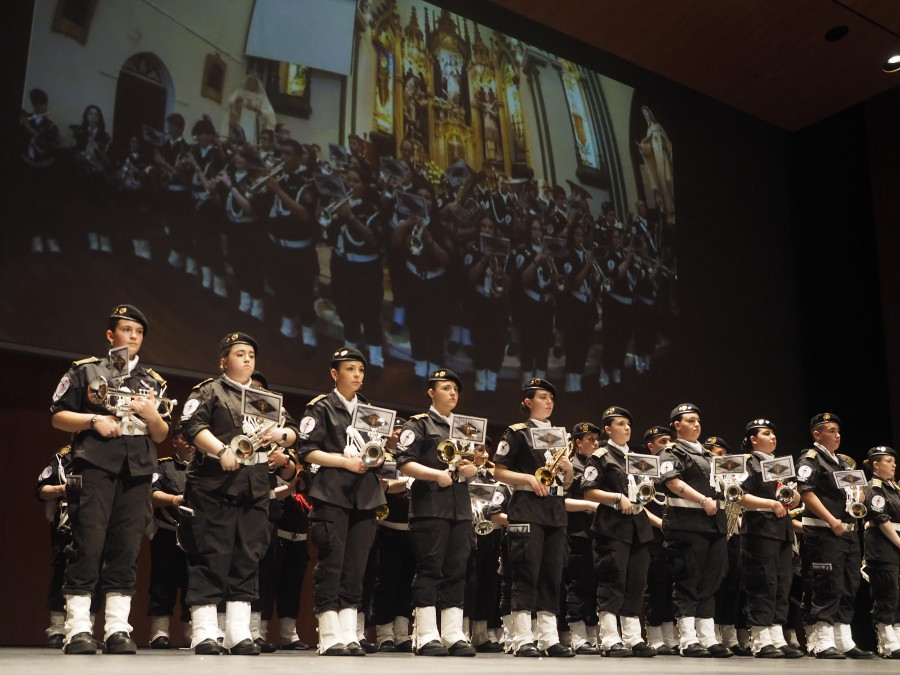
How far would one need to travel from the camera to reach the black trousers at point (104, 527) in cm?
526

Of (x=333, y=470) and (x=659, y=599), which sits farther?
(x=659, y=599)

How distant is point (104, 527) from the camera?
17.6ft

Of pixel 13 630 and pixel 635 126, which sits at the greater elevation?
pixel 635 126

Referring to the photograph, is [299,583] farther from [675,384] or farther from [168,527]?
[675,384]

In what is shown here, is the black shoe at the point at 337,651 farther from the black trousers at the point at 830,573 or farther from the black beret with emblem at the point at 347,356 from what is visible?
the black trousers at the point at 830,573

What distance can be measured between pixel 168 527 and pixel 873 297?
1128 centimetres

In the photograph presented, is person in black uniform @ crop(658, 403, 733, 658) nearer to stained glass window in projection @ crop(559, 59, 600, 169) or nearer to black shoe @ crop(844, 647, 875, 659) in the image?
black shoe @ crop(844, 647, 875, 659)

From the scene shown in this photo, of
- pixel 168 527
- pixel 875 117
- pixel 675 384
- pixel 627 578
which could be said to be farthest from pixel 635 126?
pixel 168 527

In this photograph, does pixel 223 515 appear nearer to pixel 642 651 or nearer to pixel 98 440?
pixel 98 440

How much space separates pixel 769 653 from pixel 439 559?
3.31 meters

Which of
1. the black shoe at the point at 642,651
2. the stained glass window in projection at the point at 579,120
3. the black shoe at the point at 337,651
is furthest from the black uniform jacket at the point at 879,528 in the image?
the black shoe at the point at 337,651

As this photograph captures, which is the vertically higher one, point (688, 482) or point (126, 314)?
point (126, 314)

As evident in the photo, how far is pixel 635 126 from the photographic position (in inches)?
506

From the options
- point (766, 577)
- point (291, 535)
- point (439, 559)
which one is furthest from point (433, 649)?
point (766, 577)
